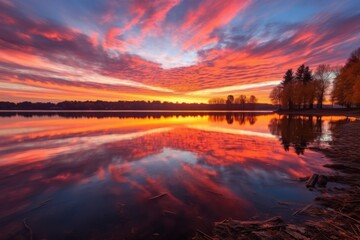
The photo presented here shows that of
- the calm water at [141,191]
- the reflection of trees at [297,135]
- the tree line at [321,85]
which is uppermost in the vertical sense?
the tree line at [321,85]

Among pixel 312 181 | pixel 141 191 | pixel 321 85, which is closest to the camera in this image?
pixel 141 191

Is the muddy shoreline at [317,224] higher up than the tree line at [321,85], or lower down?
lower down

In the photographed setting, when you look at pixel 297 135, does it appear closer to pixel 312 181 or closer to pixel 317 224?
pixel 312 181

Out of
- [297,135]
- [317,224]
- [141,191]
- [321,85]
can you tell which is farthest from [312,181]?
[321,85]

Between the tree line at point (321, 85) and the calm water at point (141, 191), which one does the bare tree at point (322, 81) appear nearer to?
the tree line at point (321, 85)

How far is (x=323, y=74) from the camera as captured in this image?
79.2 meters

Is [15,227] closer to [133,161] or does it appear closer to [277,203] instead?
[133,161]

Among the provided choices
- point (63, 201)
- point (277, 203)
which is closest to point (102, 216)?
point (63, 201)

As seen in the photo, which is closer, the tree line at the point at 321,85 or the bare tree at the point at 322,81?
the tree line at the point at 321,85

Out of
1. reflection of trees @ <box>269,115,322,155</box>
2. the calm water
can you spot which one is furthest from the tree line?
the calm water

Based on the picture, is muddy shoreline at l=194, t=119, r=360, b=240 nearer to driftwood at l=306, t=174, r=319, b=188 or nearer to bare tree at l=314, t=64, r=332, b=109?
driftwood at l=306, t=174, r=319, b=188

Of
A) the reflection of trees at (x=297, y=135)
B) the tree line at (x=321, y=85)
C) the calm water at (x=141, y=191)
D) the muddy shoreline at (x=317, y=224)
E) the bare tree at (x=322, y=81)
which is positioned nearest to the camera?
the muddy shoreline at (x=317, y=224)

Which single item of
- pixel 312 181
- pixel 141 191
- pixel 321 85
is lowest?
pixel 141 191

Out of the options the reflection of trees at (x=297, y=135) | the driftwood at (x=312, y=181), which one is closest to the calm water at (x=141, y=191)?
the driftwood at (x=312, y=181)
